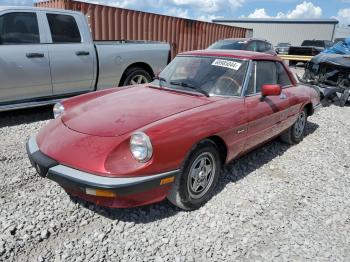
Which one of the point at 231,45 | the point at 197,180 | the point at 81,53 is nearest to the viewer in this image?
the point at 197,180

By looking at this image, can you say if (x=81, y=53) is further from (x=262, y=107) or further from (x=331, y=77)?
(x=331, y=77)

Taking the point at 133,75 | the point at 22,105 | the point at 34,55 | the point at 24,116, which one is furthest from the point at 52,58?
the point at 133,75

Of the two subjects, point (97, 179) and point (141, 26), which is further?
point (141, 26)

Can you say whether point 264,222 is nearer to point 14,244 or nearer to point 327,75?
point 14,244

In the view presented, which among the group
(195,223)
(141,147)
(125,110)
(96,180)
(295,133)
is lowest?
(195,223)

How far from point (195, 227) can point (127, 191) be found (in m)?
0.83

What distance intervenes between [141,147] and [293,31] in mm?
49095

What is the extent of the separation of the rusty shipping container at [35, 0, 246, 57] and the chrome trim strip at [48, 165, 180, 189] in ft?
23.8

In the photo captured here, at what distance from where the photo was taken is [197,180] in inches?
126

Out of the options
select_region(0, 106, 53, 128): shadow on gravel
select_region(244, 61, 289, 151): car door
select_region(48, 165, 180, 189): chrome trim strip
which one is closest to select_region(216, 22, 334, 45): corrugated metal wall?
select_region(0, 106, 53, 128): shadow on gravel

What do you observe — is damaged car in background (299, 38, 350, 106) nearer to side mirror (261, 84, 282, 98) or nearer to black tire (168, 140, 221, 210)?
side mirror (261, 84, 282, 98)

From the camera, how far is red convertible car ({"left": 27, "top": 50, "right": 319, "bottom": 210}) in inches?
104

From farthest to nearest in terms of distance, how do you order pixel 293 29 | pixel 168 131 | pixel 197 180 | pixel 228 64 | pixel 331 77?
pixel 293 29, pixel 331 77, pixel 228 64, pixel 197 180, pixel 168 131

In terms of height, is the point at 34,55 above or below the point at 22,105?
above
